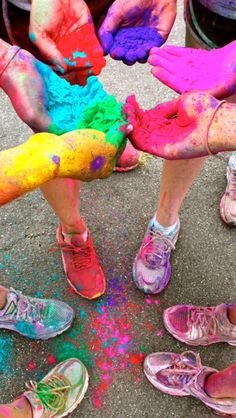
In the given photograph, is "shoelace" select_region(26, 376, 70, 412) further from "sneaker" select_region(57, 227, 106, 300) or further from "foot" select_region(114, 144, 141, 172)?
"foot" select_region(114, 144, 141, 172)

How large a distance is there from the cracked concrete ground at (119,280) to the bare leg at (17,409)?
139 mm

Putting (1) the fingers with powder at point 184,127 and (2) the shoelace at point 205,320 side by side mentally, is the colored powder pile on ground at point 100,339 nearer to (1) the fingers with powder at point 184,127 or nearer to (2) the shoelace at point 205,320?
(2) the shoelace at point 205,320

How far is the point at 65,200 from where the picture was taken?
1.52 m

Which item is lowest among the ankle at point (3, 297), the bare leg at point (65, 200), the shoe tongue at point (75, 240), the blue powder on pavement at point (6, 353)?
the blue powder on pavement at point (6, 353)

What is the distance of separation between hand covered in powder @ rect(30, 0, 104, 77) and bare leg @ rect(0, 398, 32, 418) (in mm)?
1006

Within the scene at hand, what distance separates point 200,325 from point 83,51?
1.01 meters

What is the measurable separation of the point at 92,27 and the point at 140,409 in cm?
125

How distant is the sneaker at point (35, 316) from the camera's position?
1.59 metres

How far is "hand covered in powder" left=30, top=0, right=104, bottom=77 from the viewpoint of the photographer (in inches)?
50.5

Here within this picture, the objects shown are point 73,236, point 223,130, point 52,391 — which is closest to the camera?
point 223,130

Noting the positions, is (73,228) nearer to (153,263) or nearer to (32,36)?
(153,263)

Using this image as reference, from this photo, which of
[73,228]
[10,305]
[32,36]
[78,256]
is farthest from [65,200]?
[32,36]

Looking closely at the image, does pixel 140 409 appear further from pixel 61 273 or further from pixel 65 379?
pixel 61 273

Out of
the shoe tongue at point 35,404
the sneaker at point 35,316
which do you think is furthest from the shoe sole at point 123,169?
the shoe tongue at point 35,404
